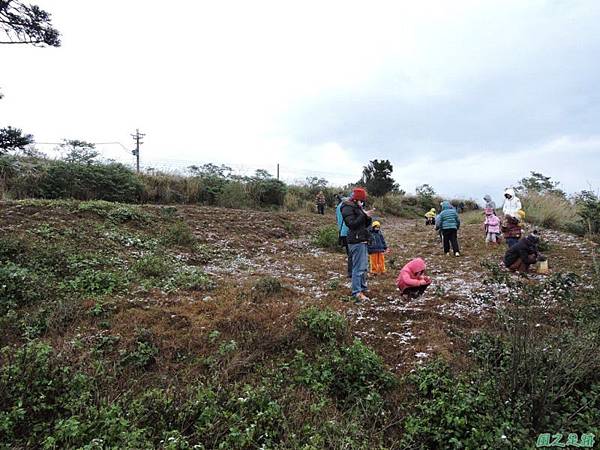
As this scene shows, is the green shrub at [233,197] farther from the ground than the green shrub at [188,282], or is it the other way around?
the green shrub at [233,197]

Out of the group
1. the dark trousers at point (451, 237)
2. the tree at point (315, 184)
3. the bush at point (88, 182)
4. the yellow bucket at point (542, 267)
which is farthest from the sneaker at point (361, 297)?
the tree at point (315, 184)

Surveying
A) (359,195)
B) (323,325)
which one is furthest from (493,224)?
(323,325)

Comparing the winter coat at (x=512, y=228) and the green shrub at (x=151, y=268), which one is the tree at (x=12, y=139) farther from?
the winter coat at (x=512, y=228)

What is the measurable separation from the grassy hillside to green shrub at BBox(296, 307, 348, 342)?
0.02 meters

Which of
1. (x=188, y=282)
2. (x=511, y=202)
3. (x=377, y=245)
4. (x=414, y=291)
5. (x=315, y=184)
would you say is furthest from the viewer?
(x=315, y=184)

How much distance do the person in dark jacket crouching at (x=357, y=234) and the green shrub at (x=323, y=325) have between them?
4.78 ft

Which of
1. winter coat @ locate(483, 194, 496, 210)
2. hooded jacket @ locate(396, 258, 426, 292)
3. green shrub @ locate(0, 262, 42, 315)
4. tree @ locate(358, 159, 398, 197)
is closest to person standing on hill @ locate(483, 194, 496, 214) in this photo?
winter coat @ locate(483, 194, 496, 210)

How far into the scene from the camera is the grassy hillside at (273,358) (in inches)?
127

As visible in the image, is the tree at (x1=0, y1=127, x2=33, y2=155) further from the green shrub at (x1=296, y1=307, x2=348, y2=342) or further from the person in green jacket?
the person in green jacket

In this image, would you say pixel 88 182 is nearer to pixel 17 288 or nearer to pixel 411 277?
pixel 17 288

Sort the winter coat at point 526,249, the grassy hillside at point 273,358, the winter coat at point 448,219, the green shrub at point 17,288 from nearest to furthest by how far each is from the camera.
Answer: the grassy hillside at point 273,358
the green shrub at point 17,288
the winter coat at point 526,249
the winter coat at point 448,219

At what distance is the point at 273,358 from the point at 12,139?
18.5 ft

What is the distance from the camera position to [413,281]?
20.3 ft

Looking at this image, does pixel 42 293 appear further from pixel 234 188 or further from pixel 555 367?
pixel 234 188
